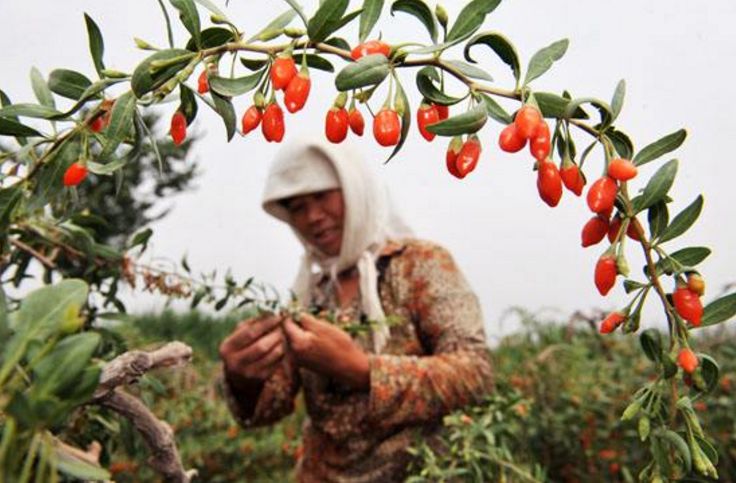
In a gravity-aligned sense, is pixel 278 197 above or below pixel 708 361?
above

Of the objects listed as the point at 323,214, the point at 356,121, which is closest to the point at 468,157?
the point at 356,121

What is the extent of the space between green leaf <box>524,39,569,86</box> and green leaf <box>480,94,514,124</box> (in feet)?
0.10

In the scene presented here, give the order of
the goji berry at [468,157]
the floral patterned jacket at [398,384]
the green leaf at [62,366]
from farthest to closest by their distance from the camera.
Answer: the floral patterned jacket at [398,384], the goji berry at [468,157], the green leaf at [62,366]

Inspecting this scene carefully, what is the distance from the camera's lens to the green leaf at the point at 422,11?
2.22 feet

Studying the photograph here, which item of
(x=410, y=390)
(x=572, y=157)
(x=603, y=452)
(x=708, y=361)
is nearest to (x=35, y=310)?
(x=572, y=157)

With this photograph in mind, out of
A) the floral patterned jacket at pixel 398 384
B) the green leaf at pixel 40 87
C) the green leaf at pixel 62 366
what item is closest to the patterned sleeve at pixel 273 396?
the floral patterned jacket at pixel 398 384

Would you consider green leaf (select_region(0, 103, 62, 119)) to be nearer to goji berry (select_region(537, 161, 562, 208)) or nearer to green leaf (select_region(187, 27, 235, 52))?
green leaf (select_region(187, 27, 235, 52))

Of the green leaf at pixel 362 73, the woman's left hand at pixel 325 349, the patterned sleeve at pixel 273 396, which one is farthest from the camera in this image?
the patterned sleeve at pixel 273 396

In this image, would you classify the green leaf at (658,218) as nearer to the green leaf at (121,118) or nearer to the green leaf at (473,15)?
the green leaf at (473,15)

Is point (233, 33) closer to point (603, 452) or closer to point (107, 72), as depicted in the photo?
point (107, 72)

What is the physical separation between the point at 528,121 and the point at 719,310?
0.93 feet

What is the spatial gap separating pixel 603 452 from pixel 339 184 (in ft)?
4.73

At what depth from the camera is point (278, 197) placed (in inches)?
86.3

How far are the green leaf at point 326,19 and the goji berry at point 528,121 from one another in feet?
0.55
